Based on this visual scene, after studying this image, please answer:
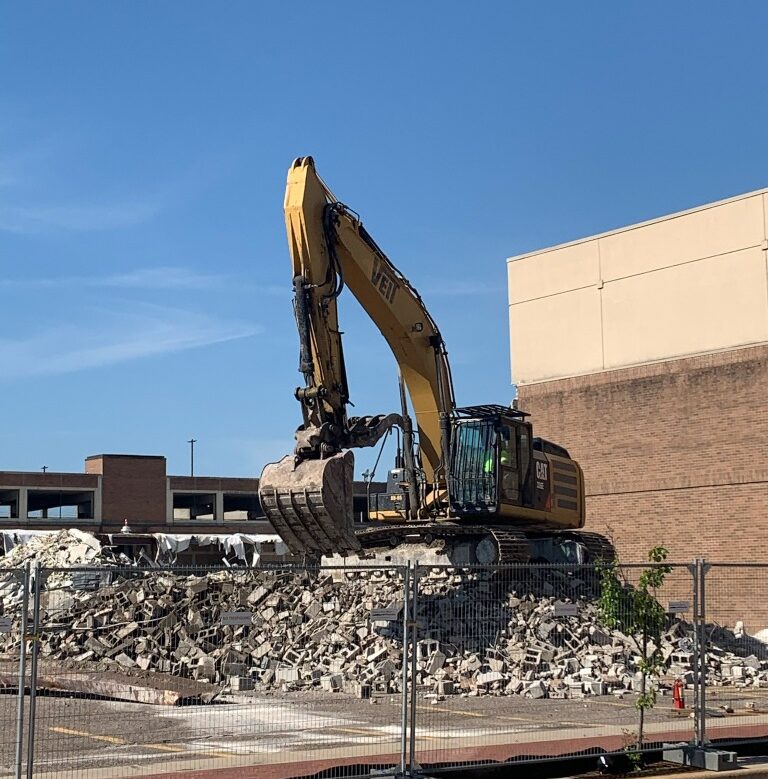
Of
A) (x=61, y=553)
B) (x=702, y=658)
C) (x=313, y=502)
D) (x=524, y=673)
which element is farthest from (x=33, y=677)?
(x=61, y=553)

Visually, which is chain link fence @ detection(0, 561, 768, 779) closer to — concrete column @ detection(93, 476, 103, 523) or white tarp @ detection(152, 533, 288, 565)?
white tarp @ detection(152, 533, 288, 565)

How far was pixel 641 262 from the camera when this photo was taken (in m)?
35.9

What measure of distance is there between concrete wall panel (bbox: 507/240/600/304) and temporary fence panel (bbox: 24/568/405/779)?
14001 millimetres

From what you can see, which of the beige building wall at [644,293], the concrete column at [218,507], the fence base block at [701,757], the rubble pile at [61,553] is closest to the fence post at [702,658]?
the fence base block at [701,757]

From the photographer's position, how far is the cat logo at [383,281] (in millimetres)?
27906

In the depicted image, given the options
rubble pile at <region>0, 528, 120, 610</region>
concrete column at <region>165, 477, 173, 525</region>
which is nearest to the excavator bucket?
rubble pile at <region>0, 528, 120, 610</region>

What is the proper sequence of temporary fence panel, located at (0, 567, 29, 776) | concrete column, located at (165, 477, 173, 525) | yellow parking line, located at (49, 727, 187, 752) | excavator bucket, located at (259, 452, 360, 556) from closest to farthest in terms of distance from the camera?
temporary fence panel, located at (0, 567, 29, 776) < yellow parking line, located at (49, 727, 187, 752) < excavator bucket, located at (259, 452, 360, 556) < concrete column, located at (165, 477, 173, 525)

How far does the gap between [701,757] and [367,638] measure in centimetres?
980

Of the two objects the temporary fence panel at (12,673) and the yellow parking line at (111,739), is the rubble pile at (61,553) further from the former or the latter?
the yellow parking line at (111,739)

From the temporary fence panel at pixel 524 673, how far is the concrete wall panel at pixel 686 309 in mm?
9789

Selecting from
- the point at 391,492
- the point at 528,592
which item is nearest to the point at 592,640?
the point at 528,592

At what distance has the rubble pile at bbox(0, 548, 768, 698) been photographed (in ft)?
70.1

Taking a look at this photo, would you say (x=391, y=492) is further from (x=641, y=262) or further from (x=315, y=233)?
(x=641, y=262)

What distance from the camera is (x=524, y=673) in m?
21.6
